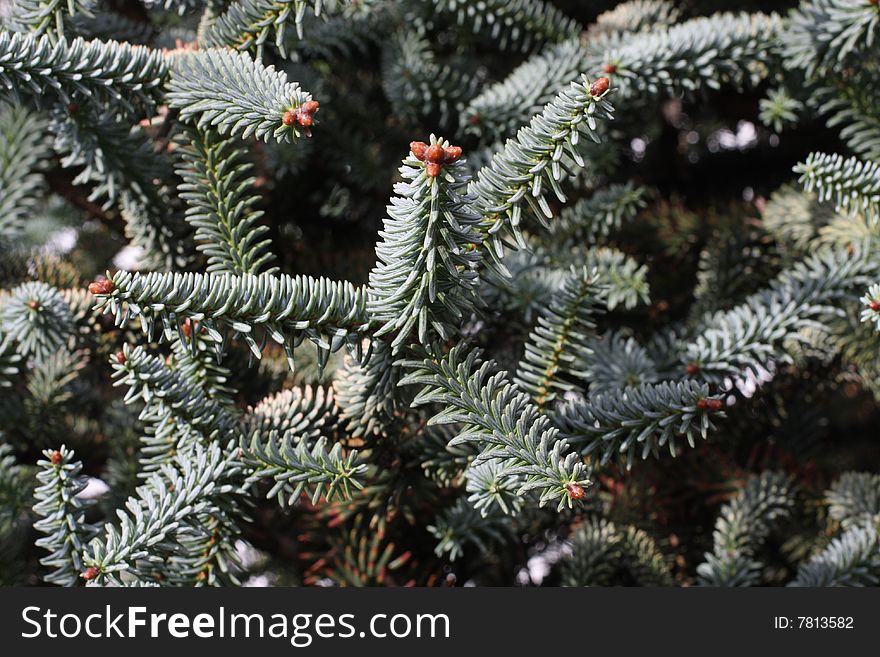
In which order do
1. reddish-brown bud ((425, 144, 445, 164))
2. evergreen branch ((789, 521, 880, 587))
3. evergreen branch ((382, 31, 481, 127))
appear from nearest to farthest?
reddish-brown bud ((425, 144, 445, 164)) → evergreen branch ((789, 521, 880, 587)) → evergreen branch ((382, 31, 481, 127))

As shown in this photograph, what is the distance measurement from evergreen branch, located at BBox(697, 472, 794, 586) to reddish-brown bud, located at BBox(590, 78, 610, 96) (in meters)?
0.38

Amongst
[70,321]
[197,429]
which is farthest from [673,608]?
[70,321]

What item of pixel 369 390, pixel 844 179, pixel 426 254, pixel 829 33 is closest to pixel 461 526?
pixel 369 390

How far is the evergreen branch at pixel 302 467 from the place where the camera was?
479 mm

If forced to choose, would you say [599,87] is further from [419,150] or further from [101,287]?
[101,287]

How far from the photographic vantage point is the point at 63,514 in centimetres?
49

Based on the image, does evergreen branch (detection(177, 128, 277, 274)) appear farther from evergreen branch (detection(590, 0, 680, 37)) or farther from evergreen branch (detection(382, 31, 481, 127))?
evergreen branch (detection(590, 0, 680, 37))

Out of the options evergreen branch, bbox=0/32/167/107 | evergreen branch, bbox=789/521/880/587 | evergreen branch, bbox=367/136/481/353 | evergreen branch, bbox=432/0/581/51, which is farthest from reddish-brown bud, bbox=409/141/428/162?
evergreen branch, bbox=789/521/880/587

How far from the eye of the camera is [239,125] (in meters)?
0.48

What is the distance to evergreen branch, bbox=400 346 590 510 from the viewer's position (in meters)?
0.44

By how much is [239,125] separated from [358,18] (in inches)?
11.9

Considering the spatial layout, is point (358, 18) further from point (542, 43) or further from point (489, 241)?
point (489, 241)

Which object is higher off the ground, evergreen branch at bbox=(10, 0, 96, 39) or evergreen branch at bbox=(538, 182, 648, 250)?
evergreen branch at bbox=(10, 0, 96, 39)

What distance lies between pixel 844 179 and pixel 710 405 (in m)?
0.20
